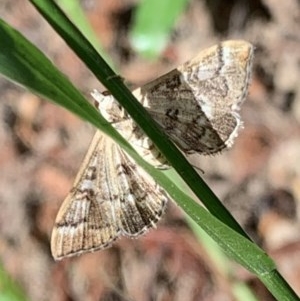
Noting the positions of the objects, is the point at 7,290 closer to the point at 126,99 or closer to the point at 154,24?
the point at 126,99

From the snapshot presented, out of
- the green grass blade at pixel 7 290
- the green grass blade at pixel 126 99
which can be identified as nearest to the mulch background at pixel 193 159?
the green grass blade at pixel 7 290

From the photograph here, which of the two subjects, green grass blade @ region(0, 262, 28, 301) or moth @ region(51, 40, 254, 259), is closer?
moth @ region(51, 40, 254, 259)

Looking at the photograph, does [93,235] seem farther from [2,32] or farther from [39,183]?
[39,183]

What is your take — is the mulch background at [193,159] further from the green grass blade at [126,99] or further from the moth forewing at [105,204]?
the green grass blade at [126,99]

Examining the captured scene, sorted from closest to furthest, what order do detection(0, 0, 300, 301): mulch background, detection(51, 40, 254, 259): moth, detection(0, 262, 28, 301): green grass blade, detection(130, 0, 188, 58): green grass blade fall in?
detection(51, 40, 254, 259): moth, detection(0, 262, 28, 301): green grass blade, detection(130, 0, 188, 58): green grass blade, detection(0, 0, 300, 301): mulch background

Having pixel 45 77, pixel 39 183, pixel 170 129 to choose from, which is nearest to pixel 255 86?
pixel 39 183

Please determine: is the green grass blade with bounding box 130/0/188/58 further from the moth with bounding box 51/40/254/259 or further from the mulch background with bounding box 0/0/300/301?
the mulch background with bounding box 0/0/300/301

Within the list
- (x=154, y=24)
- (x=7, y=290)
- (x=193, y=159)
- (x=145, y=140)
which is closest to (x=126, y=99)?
(x=145, y=140)

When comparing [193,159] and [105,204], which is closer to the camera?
[105,204]

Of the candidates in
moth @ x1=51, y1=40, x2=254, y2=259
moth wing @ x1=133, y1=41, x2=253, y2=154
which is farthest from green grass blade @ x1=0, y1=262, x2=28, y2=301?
moth wing @ x1=133, y1=41, x2=253, y2=154
